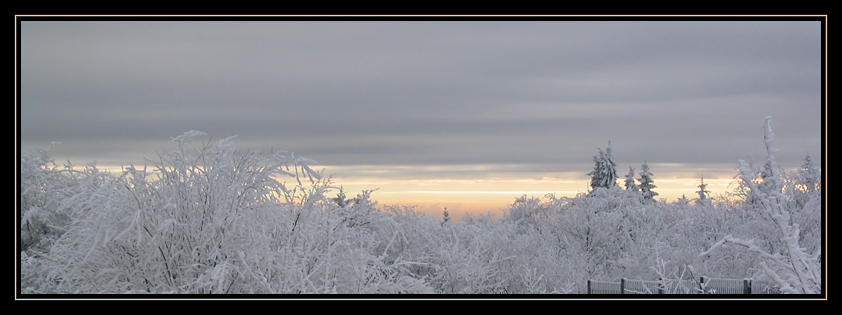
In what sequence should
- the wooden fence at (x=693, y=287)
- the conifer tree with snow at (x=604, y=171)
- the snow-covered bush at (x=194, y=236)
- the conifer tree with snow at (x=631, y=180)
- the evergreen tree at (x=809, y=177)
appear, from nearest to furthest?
the snow-covered bush at (x=194, y=236) → the wooden fence at (x=693, y=287) → the evergreen tree at (x=809, y=177) → the conifer tree with snow at (x=604, y=171) → the conifer tree with snow at (x=631, y=180)

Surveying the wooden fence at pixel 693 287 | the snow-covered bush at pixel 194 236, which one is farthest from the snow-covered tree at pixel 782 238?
the wooden fence at pixel 693 287

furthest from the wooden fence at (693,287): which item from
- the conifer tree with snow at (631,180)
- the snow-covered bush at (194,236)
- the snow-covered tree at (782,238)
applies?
the conifer tree with snow at (631,180)

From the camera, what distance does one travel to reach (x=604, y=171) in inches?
2106

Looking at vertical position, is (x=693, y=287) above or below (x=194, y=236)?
below

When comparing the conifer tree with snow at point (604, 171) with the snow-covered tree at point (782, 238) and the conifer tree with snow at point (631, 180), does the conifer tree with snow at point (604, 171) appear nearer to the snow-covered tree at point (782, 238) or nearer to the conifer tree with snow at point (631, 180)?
the conifer tree with snow at point (631, 180)

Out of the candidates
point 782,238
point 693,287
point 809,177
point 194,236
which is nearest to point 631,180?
point 809,177

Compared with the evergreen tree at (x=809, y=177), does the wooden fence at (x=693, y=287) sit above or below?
below

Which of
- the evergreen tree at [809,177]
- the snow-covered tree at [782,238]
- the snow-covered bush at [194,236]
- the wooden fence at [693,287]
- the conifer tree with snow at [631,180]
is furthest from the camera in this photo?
the conifer tree with snow at [631,180]

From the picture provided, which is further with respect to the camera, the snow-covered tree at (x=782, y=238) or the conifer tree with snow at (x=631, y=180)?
the conifer tree with snow at (x=631, y=180)

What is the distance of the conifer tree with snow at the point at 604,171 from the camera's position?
5400 centimetres

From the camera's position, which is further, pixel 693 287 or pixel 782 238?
pixel 693 287

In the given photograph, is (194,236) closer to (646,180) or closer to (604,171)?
(604,171)
